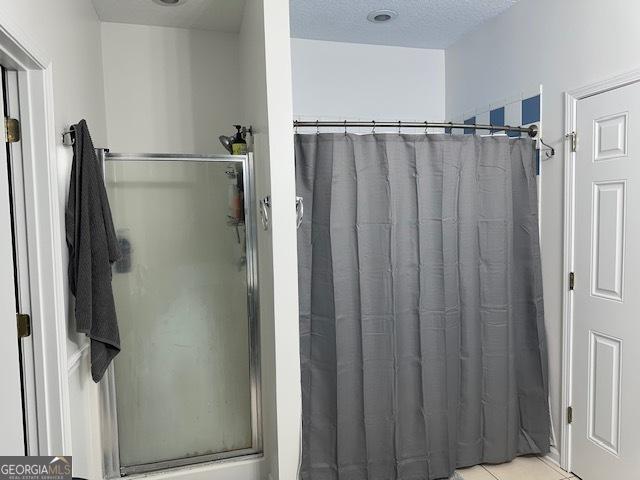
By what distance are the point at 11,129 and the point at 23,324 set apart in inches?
25.8

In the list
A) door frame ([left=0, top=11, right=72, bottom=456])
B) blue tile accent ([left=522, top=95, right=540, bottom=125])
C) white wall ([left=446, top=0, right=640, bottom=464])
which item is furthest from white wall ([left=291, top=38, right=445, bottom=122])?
door frame ([left=0, top=11, right=72, bottom=456])

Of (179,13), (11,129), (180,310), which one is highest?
(179,13)

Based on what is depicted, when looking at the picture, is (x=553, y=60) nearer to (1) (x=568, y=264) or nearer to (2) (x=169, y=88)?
(1) (x=568, y=264)

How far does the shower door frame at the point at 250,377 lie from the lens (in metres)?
2.06

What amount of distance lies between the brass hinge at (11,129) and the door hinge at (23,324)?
23.2 inches

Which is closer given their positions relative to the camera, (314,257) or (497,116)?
(314,257)

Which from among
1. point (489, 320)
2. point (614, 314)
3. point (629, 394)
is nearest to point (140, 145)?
point (489, 320)

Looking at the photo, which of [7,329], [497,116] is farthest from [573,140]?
[7,329]

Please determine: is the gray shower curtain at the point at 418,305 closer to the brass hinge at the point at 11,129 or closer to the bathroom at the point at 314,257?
the bathroom at the point at 314,257

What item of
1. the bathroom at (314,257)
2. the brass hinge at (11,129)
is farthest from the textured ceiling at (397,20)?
the brass hinge at (11,129)

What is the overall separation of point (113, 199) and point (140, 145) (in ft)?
2.39

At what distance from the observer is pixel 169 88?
2682mm

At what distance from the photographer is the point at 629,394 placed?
6.31 ft

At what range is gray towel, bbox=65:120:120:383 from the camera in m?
1.65
